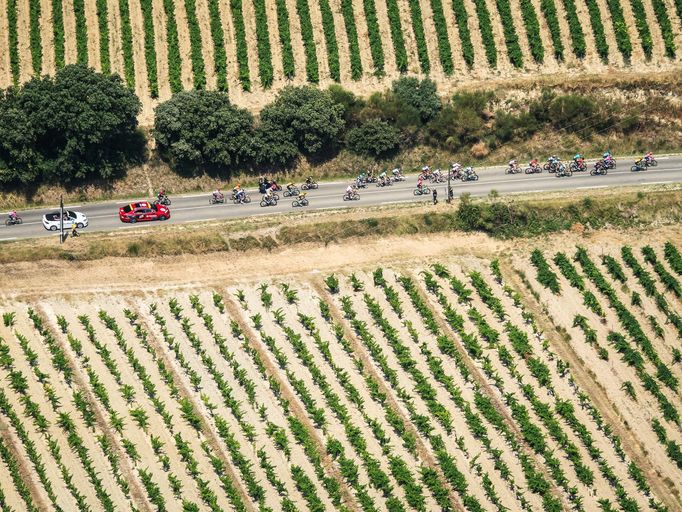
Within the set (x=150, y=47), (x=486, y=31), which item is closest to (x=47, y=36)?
(x=150, y=47)

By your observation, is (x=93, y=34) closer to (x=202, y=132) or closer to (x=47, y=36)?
(x=47, y=36)

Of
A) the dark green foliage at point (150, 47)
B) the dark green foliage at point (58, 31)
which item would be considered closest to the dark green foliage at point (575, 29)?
the dark green foliage at point (150, 47)

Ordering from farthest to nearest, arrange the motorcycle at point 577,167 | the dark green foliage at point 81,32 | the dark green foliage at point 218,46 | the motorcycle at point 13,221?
1. the dark green foliage at point 81,32
2. the dark green foliage at point 218,46
3. the motorcycle at point 577,167
4. the motorcycle at point 13,221

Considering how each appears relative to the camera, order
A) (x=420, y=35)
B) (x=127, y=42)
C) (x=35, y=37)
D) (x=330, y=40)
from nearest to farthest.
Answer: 1. (x=35, y=37)
2. (x=127, y=42)
3. (x=330, y=40)
4. (x=420, y=35)

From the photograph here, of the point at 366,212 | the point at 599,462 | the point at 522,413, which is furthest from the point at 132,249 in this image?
the point at 599,462

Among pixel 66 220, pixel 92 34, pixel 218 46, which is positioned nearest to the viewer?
pixel 66 220

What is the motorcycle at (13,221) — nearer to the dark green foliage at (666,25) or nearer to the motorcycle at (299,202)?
the motorcycle at (299,202)

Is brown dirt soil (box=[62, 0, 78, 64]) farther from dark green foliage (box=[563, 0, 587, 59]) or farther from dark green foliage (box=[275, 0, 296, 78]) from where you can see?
dark green foliage (box=[563, 0, 587, 59])
